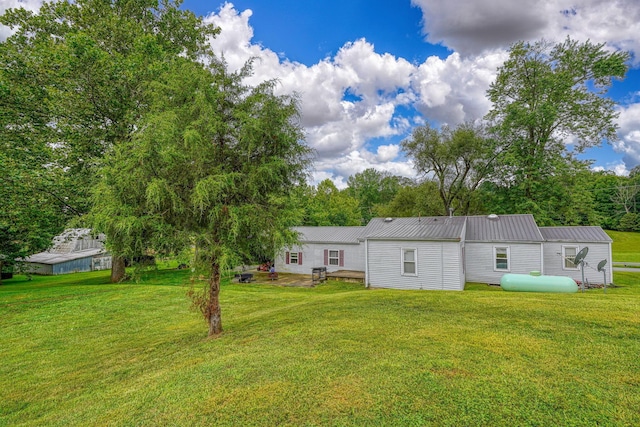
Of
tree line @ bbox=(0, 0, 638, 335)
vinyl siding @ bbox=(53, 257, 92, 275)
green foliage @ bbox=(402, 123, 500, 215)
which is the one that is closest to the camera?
tree line @ bbox=(0, 0, 638, 335)

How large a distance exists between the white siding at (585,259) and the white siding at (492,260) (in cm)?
175

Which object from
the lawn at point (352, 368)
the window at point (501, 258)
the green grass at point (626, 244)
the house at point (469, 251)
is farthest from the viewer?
the green grass at point (626, 244)

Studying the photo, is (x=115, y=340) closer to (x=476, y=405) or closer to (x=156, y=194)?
(x=156, y=194)

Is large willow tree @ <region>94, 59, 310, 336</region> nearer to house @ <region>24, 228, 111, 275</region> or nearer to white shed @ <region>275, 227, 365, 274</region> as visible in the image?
white shed @ <region>275, 227, 365, 274</region>

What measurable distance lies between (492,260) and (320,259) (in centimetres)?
1047

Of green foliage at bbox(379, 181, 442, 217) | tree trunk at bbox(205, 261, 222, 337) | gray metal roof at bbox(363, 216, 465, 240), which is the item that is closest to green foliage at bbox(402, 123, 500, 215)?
green foliage at bbox(379, 181, 442, 217)

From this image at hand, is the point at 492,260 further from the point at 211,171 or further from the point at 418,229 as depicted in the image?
the point at 211,171

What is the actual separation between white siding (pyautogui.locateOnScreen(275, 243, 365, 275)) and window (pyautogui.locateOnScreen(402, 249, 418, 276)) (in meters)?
5.00

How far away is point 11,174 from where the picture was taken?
897 centimetres

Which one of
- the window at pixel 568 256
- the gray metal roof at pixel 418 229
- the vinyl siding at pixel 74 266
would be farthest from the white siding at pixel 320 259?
the vinyl siding at pixel 74 266

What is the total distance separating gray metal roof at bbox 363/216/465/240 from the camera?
13515 millimetres

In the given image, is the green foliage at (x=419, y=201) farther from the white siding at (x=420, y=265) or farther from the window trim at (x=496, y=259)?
the white siding at (x=420, y=265)

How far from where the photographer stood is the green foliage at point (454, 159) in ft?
77.7

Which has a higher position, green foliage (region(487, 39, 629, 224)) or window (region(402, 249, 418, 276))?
green foliage (region(487, 39, 629, 224))
